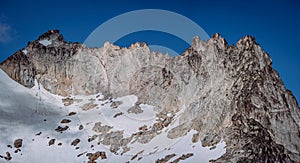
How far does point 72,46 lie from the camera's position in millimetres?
144375

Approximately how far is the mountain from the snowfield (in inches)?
12.1

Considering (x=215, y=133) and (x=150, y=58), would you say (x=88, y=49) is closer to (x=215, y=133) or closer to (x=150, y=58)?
(x=150, y=58)

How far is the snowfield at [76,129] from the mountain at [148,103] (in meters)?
0.31

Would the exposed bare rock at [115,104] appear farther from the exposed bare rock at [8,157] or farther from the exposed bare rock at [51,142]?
the exposed bare rock at [8,157]

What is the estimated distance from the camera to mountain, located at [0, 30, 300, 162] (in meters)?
62.1

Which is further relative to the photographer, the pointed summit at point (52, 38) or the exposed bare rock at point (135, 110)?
the pointed summit at point (52, 38)

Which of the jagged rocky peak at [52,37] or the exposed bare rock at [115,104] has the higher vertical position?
the jagged rocky peak at [52,37]

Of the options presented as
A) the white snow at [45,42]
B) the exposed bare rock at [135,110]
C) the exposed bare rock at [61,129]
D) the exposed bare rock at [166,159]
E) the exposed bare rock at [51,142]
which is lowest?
the exposed bare rock at [166,159]

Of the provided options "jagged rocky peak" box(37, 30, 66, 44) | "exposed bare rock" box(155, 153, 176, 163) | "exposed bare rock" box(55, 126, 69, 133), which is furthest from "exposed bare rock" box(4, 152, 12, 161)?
"jagged rocky peak" box(37, 30, 66, 44)

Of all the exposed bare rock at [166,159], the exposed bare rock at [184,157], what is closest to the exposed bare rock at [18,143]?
the exposed bare rock at [166,159]

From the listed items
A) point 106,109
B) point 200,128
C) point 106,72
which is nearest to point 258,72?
point 200,128

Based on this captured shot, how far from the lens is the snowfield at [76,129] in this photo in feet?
239

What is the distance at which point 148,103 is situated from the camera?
108 meters

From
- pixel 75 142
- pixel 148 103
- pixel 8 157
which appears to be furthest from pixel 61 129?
pixel 148 103
